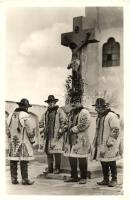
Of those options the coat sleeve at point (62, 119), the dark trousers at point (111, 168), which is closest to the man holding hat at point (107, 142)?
the dark trousers at point (111, 168)

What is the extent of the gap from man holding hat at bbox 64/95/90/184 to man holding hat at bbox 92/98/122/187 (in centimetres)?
3

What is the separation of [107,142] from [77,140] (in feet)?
0.33

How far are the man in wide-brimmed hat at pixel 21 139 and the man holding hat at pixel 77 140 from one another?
126mm

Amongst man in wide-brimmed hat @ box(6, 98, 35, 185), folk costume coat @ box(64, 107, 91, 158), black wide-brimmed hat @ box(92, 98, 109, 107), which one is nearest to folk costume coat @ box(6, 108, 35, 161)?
man in wide-brimmed hat @ box(6, 98, 35, 185)

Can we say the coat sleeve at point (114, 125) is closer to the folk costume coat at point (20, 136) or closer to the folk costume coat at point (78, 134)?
the folk costume coat at point (78, 134)

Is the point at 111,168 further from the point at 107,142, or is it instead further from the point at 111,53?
the point at 111,53

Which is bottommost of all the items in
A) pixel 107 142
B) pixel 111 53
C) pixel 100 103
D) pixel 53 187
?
pixel 53 187

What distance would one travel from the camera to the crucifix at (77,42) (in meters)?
1.34

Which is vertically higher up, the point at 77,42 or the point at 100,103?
the point at 77,42

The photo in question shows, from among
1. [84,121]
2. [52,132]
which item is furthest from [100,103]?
[52,132]

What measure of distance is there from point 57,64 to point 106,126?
263mm

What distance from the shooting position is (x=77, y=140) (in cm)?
136

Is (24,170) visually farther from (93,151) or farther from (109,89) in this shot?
(109,89)
